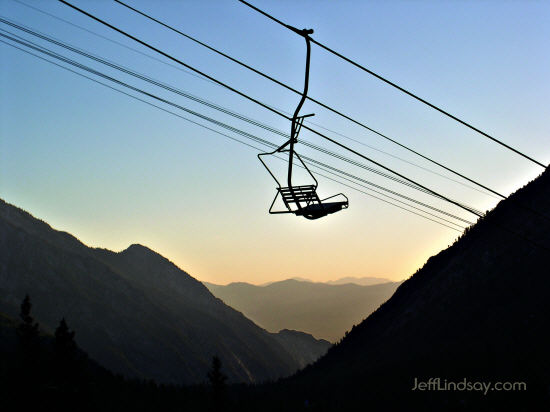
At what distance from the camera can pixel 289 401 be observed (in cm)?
18850

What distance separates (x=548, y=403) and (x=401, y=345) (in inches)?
2723

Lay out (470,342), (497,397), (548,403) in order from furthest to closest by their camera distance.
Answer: (470,342)
(497,397)
(548,403)

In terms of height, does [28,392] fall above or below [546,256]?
below

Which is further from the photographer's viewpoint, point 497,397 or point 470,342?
point 470,342

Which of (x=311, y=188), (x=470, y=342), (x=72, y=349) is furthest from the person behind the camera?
(x=470, y=342)

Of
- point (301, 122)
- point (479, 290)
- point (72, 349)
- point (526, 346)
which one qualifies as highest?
point (479, 290)

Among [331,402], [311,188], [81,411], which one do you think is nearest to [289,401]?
[331,402]

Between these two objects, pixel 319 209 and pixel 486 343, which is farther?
pixel 486 343

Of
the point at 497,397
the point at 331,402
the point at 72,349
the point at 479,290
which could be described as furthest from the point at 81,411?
the point at 479,290

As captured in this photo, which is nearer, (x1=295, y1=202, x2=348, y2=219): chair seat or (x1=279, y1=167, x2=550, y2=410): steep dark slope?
(x1=295, y1=202, x2=348, y2=219): chair seat

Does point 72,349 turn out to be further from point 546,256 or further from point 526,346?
point 546,256

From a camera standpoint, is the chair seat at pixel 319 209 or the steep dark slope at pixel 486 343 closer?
the chair seat at pixel 319 209

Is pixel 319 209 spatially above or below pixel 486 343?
below

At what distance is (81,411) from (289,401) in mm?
91256
